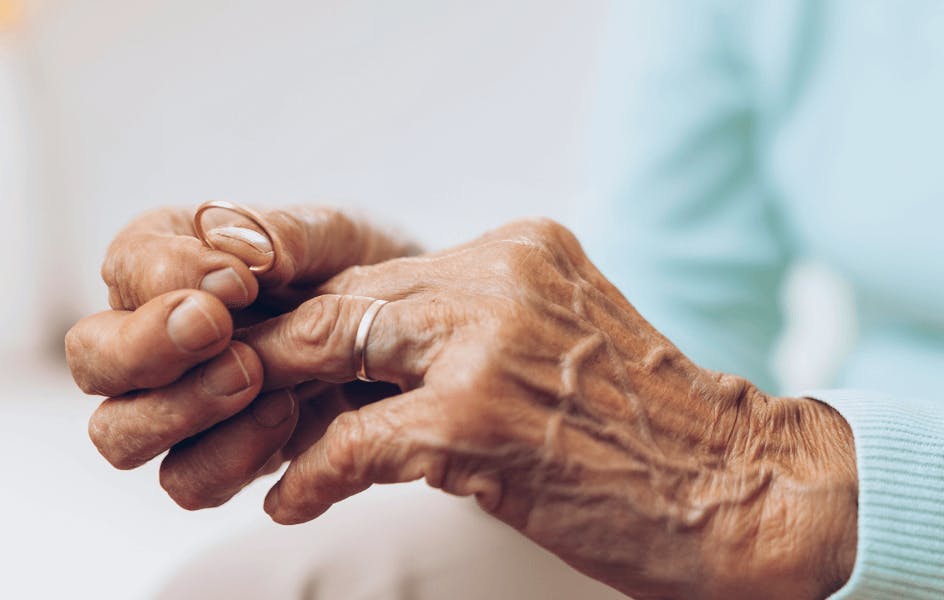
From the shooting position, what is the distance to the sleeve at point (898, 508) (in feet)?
2.14

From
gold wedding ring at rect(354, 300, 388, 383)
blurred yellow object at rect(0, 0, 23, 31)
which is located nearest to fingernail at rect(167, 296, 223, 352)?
gold wedding ring at rect(354, 300, 388, 383)

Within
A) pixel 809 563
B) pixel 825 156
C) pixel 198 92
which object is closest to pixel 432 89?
pixel 198 92

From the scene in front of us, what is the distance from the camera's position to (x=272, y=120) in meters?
1.95

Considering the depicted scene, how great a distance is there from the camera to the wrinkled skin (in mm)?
622

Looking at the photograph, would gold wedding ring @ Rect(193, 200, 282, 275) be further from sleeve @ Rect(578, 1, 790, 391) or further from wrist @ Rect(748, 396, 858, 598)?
sleeve @ Rect(578, 1, 790, 391)

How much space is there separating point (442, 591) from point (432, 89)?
4.28 ft

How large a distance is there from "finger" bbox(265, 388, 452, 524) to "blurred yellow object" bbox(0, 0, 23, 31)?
5.34 feet

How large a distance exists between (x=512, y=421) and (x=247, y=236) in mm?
279

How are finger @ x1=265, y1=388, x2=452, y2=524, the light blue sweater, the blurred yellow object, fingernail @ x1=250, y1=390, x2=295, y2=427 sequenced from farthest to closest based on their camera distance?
the blurred yellow object < the light blue sweater < fingernail @ x1=250, y1=390, x2=295, y2=427 < finger @ x1=265, y1=388, x2=452, y2=524

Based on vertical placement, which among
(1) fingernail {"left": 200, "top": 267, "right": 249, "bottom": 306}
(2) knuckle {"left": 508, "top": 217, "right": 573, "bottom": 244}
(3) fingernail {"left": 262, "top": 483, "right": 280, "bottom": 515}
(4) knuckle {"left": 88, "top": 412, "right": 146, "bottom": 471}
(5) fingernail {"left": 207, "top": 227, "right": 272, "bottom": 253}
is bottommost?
(3) fingernail {"left": 262, "top": 483, "right": 280, "bottom": 515}

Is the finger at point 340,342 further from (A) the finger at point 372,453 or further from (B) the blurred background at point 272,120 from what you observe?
(B) the blurred background at point 272,120

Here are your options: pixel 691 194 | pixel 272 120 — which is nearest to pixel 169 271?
pixel 691 194

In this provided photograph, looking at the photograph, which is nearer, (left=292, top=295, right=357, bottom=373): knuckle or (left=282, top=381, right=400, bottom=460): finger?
(left=292, top=295, right=357, bottom=373): knuckle

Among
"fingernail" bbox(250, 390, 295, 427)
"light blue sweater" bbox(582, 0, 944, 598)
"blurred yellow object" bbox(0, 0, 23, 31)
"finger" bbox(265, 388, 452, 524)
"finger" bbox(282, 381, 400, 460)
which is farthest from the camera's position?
"blurred yellow object" bbox(0, 0, 23, 31)
